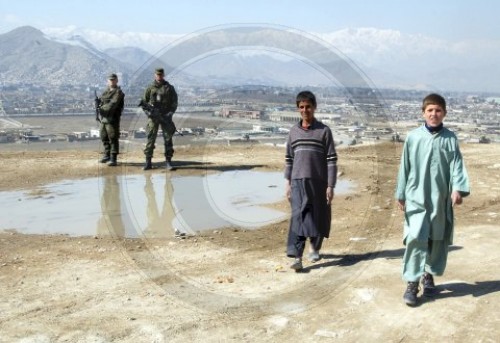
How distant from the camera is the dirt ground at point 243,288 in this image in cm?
399

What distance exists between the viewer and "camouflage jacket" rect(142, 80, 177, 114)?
10.9 m

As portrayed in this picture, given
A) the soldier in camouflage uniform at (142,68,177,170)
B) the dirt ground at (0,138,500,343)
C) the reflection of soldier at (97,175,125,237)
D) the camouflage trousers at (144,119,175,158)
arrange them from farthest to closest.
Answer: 1. the camouflage trousers at (144,119,175,158)
2. the soldier in camouflage uniform at (142,68,177,170)
3. the reflection of soldier at (97,175,125,237)
4. the dirt ground at (0,138,500,343)

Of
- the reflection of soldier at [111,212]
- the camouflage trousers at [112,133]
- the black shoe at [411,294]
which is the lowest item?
the reflection of soldier at [111,212]

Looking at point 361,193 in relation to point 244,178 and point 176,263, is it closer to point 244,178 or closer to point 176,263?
point 244,178

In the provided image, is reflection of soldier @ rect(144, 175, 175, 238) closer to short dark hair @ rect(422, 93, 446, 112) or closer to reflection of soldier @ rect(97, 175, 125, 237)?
reflection of soldier @ rect(97, 175, 125, 237)

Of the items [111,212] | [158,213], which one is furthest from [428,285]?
[111,212]

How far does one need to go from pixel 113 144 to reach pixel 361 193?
17.5 feet

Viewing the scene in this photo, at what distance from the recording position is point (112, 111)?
37.5 ft

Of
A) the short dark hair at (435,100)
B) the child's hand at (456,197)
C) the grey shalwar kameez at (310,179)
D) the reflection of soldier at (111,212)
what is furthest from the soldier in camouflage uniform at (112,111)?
the child's hand at (456,197)

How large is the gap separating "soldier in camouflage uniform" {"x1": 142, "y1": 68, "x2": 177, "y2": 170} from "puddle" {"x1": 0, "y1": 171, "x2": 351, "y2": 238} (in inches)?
29.7

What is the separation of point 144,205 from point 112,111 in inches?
141

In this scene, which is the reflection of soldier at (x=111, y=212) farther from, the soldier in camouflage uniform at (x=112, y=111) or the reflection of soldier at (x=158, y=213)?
the soldier in camouflage uniform at (x=112, y=111)

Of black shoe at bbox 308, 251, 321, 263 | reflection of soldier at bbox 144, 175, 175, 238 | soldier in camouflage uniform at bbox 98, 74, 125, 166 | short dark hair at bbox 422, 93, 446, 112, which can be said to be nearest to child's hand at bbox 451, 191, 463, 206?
short dark hair at bbox 422, 93, 446, 112

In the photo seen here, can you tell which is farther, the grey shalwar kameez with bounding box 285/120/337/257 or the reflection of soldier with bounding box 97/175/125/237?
the reflection of soldier with bounding box 97/175/125/237
